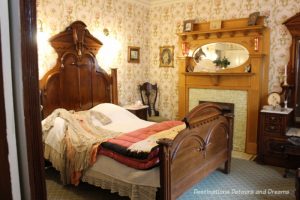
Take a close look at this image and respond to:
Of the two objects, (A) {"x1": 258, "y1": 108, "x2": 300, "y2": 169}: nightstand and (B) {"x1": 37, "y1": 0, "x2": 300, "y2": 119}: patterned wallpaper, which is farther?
(B) {"x1": 37, "y1": 0, "x2": 300, "y2": 119}: patterned wallpaper

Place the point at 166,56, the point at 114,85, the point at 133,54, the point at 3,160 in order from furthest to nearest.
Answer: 1. the point at 166,56
2. the point at 133,54
3. the point at 114,85
4. the point at 3,160

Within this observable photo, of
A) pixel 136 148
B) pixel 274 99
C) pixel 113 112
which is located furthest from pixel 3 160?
pixel 274 99

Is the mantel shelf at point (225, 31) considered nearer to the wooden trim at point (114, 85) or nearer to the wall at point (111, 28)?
the wall at point (111, 28)

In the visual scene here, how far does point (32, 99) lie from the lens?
0.80 m

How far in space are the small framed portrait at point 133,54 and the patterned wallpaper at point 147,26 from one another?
0.28ft

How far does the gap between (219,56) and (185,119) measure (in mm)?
2490

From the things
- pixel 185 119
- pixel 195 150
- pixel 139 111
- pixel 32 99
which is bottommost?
pixel 195 150

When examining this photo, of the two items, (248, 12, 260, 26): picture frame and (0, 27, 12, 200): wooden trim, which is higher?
(248, 12, 260, 26): picture frame

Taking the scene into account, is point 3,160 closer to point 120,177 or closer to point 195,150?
point 120,177

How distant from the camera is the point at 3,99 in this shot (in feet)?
2.47

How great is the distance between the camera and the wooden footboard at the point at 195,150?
7.28ft

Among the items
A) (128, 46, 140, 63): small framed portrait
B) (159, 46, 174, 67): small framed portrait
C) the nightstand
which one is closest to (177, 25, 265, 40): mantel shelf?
(159, 46, 174, 67): small framed portrait

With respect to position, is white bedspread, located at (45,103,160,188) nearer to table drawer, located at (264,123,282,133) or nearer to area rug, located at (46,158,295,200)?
area rug, located at (46,158,295,200)

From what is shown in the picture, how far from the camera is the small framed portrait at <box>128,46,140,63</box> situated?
4954 millimetres
